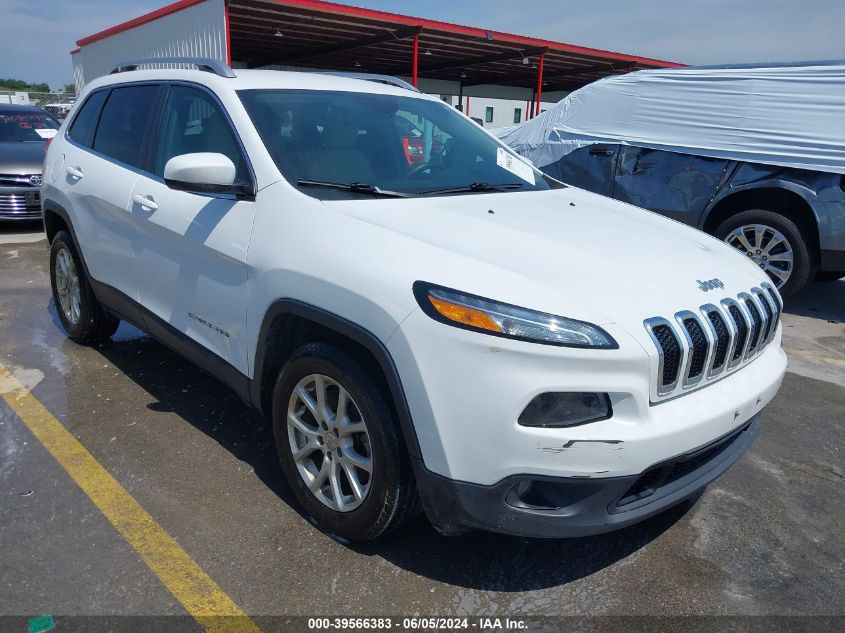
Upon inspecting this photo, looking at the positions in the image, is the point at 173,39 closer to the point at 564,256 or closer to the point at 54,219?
the point at 54,219

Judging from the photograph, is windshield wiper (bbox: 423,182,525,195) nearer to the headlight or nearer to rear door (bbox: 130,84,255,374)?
rear door (bbox: 130,84,255,374)

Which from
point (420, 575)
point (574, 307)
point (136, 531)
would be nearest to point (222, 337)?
point (136, 531)

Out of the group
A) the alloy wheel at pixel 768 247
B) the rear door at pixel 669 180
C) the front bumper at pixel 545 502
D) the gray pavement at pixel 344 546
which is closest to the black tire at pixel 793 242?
the alloy wheel at pixel 768 247

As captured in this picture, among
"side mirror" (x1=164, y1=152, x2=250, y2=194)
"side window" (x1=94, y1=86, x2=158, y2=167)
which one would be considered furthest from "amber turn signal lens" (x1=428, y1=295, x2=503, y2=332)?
"side window" (x1=94, y1=86, x2=158, y2=167)

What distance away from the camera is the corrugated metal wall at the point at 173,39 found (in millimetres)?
14070

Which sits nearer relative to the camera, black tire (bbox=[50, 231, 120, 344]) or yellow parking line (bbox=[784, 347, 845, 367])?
black tire (bbox=[50, 231, 120, 344])

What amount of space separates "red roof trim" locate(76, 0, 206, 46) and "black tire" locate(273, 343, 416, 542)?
14.0 m

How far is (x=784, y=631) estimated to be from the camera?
2.27m

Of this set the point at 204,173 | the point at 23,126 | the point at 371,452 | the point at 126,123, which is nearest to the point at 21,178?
the point at 23,126

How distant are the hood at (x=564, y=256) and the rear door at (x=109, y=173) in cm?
173

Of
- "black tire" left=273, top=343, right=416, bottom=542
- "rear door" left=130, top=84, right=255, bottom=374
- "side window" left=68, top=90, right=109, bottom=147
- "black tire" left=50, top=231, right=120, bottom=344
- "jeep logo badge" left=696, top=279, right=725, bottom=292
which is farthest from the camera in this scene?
"black tire" left=50, top=231, right=120, bottom=344

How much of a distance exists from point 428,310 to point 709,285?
108 centimetres

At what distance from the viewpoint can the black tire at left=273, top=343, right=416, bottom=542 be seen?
2277 millimetres

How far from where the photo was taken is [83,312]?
14.9ft
